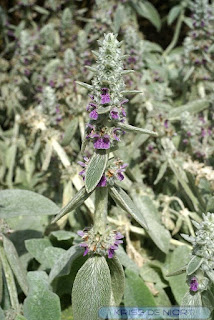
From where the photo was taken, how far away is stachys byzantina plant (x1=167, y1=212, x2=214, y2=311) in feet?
6.10

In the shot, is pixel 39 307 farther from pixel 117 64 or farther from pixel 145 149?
pixel 145 149

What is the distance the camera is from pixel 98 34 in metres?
3.67

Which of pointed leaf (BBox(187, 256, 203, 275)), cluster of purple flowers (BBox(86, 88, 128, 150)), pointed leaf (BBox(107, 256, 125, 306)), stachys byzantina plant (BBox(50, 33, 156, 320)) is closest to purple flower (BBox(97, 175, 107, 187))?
stachys byzantina plant (BBox(50, 33, 156, 320))

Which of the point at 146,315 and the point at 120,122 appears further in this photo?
the point at 146,315

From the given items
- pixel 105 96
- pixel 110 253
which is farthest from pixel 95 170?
pixel 110 253

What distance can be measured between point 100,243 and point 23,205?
66cm

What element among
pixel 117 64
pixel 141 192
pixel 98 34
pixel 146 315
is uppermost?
pixel 98 34

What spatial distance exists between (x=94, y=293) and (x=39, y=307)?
0.40 meters

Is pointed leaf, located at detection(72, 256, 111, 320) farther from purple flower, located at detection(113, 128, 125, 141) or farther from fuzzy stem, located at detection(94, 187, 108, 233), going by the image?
purple flower, located at detection(113, 128, 125, 141)

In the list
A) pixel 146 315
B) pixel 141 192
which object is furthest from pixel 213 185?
pixel 146 315

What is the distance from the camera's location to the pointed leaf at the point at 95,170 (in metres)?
1.76

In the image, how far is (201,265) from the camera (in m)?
1.90

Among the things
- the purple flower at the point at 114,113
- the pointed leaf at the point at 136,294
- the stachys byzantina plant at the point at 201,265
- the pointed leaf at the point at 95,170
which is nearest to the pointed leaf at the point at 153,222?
the pointed leaf at the point at 136,294

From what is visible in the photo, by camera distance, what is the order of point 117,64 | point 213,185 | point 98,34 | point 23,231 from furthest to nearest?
1. point 98,34
2. point 23,231
3. point 213,185
4. point 117,64
